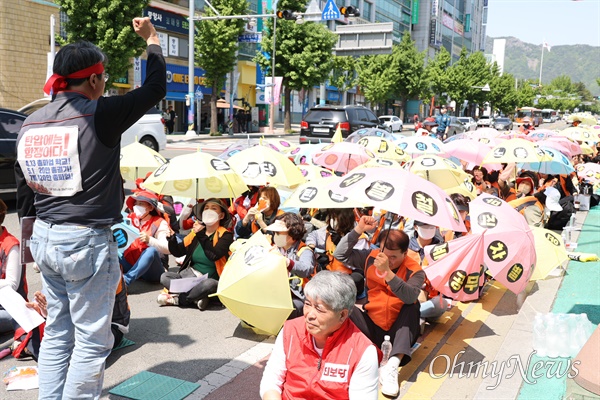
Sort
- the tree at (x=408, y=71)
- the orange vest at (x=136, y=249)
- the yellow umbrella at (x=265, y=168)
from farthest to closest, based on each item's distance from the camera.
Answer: the tree at (x=408, y=71)
the yellow umbrella at (x=265, y=168)
the orange vest at (x=136, y=249)

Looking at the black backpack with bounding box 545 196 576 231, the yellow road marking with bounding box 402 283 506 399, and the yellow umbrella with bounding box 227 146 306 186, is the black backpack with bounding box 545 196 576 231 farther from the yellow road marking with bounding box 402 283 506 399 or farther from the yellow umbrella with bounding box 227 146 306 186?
the yellow umbrella with bounding box 227 146 306 186

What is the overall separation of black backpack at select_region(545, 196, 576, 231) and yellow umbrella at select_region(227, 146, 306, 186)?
5.01 meters

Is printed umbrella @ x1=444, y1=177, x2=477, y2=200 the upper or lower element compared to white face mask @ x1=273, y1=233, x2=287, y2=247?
upper

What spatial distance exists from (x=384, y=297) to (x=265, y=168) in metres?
3.14

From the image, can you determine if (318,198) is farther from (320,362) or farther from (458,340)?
(320,362)

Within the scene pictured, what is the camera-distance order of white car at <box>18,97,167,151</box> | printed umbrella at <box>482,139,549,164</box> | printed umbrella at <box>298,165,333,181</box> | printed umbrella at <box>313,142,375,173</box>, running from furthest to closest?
1. white car at <box>18,97,167,151</box>
2. printed umbrella at <box>313,142,375,173</box>
3. printed umbrella at <box>482,139,549,164</box>
4. printed umbrella at <box>298,165,333,181</box>

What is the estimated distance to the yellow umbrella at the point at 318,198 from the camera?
5.07 metres

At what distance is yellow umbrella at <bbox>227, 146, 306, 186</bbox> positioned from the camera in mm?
6945

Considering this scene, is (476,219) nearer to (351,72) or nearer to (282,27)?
(282,27)

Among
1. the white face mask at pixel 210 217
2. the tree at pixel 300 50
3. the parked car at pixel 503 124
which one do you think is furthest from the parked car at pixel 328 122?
the parked car at pixel 503 124

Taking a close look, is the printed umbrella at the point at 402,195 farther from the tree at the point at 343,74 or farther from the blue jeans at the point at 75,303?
the tree at the point at 343,74

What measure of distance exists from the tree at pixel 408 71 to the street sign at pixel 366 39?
27032 millimetres

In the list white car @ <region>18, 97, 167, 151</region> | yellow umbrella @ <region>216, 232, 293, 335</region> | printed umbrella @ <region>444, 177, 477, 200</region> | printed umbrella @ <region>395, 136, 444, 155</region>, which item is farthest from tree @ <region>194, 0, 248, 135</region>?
yellow umbrella @ <region>216, 232, 293, 335</region>

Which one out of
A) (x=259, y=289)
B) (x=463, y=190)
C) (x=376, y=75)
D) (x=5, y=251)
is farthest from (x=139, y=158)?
(x=376, y=75)
